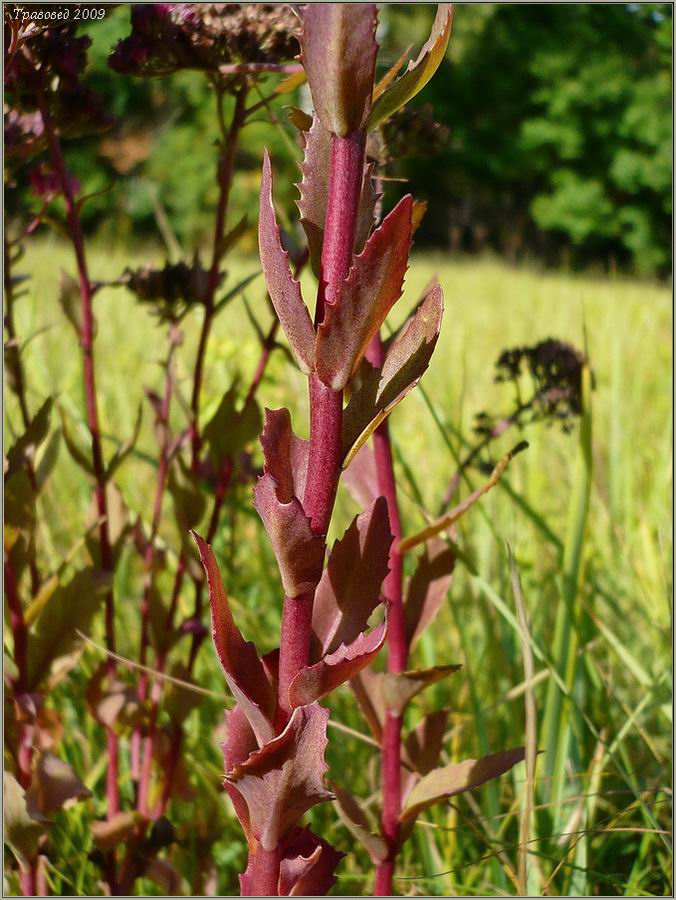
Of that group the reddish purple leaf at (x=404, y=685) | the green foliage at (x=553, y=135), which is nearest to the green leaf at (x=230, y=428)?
the reddish purple leaf at (x=404, y=685)

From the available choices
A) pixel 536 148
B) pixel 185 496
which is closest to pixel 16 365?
pixel 185 496

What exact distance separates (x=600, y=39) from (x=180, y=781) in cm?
1103

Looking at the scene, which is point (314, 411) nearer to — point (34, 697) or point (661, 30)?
point (34, 697)

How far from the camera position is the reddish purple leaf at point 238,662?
1.00ft

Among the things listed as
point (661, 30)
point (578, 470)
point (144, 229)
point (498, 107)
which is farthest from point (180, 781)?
point (498, 107)

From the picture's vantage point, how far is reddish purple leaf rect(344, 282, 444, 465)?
12.2 inches

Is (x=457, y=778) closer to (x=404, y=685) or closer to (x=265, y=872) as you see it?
(x=404, y=685)

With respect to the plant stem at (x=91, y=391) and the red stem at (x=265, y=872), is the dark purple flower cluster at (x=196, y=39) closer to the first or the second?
the plant stem at (x=91, y=391)

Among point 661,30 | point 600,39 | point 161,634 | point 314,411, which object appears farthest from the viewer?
point 600,39

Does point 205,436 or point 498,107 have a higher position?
point 498,107

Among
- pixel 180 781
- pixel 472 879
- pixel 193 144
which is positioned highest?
pixel 193 144

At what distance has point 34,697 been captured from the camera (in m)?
0.58

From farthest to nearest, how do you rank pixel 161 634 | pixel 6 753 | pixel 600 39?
1. pixel 600 39
2. pixel 161 634
3. pixel 6 753

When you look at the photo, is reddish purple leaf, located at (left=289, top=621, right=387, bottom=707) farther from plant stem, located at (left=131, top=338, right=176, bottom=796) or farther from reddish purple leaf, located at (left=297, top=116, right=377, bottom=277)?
plant stem, located at (left=131, top=338, right=176, bottom=796)
